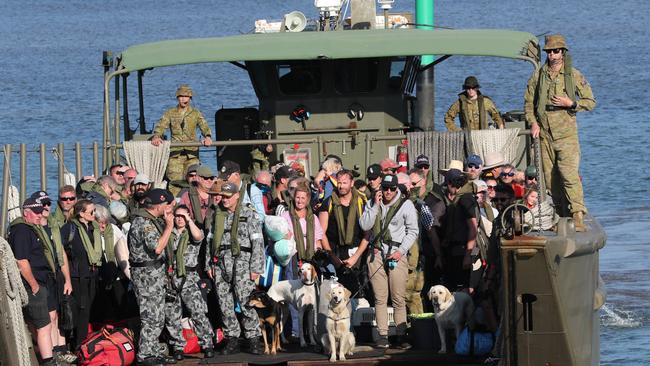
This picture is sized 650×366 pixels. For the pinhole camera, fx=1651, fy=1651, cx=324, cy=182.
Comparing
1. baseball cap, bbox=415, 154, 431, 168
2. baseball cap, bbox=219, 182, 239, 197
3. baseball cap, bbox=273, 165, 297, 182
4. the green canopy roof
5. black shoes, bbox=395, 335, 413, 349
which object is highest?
the green canopy roof

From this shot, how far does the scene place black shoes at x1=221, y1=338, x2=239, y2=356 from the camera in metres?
13.8

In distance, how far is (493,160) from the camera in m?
16.1

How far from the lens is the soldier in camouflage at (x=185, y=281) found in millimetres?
13664

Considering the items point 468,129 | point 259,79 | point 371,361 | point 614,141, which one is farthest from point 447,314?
point 614,141

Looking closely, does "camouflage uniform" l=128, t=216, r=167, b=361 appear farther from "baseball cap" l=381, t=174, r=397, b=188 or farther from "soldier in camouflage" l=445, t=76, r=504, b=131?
"soldier in camouflage" l=445, t=76, r=504, b=131

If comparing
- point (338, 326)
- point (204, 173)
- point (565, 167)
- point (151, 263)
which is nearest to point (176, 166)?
point (204, 173)

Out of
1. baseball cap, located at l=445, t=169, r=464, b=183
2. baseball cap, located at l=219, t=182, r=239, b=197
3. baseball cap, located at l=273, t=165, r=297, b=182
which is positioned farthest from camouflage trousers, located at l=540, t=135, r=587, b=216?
baseball cap, located at l=219, t=182, r=239, b=197

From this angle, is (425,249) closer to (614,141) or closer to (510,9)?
(614,141)

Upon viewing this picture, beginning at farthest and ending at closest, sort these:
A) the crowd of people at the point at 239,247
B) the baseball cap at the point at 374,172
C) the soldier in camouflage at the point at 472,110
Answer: the soldier in camouflage at the point at 472,110 → the baseball cap at the point at 374,172 → the crowd of people at the point at 239,247

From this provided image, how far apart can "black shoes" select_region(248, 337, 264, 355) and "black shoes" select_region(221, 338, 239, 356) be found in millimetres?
119

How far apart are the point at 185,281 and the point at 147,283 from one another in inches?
15.1

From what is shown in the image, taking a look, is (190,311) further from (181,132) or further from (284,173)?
(181,132)

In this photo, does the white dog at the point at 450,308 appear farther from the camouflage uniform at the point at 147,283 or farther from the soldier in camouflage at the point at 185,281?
the camouflage uniform at the point at 147,283

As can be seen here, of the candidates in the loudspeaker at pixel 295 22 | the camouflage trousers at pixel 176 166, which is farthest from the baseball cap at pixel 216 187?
the loudspeaker at pixel 295 22
